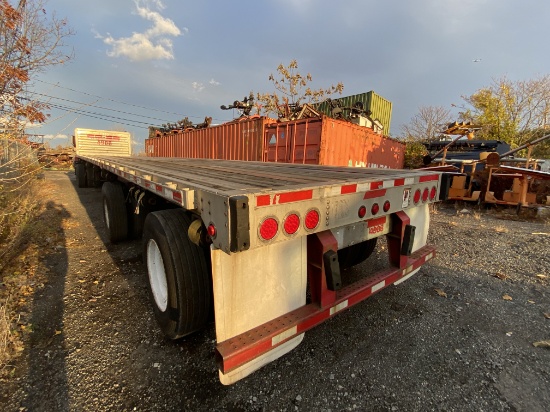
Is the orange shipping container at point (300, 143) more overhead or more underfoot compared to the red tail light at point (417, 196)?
more overhead

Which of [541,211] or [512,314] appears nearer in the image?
[512,314]

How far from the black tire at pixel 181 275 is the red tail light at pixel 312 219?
0.91 m

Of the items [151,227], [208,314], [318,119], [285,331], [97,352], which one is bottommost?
[97,352]

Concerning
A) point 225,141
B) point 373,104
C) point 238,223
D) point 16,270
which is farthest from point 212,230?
point 373,104

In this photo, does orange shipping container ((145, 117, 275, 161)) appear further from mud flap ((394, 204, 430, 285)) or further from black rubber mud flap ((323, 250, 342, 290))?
black rubber mud flap ((323, 250, 342, 290))

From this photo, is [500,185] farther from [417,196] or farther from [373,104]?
[373,104]

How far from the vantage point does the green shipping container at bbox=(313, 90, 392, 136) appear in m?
19.6

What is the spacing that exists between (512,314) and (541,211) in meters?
6.77

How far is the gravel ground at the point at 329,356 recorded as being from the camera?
1856 mm

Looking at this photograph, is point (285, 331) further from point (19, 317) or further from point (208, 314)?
point (19, 317)

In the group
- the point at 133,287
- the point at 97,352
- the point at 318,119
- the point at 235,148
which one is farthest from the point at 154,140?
the point at 97,352

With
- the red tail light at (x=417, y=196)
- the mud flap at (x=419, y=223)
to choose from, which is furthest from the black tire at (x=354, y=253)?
the red tail light at (x=417, y=196)

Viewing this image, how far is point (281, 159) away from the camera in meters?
8.44

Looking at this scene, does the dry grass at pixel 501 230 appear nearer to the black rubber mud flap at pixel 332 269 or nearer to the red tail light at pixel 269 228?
the black rubber mud flap at pixel 332 269
